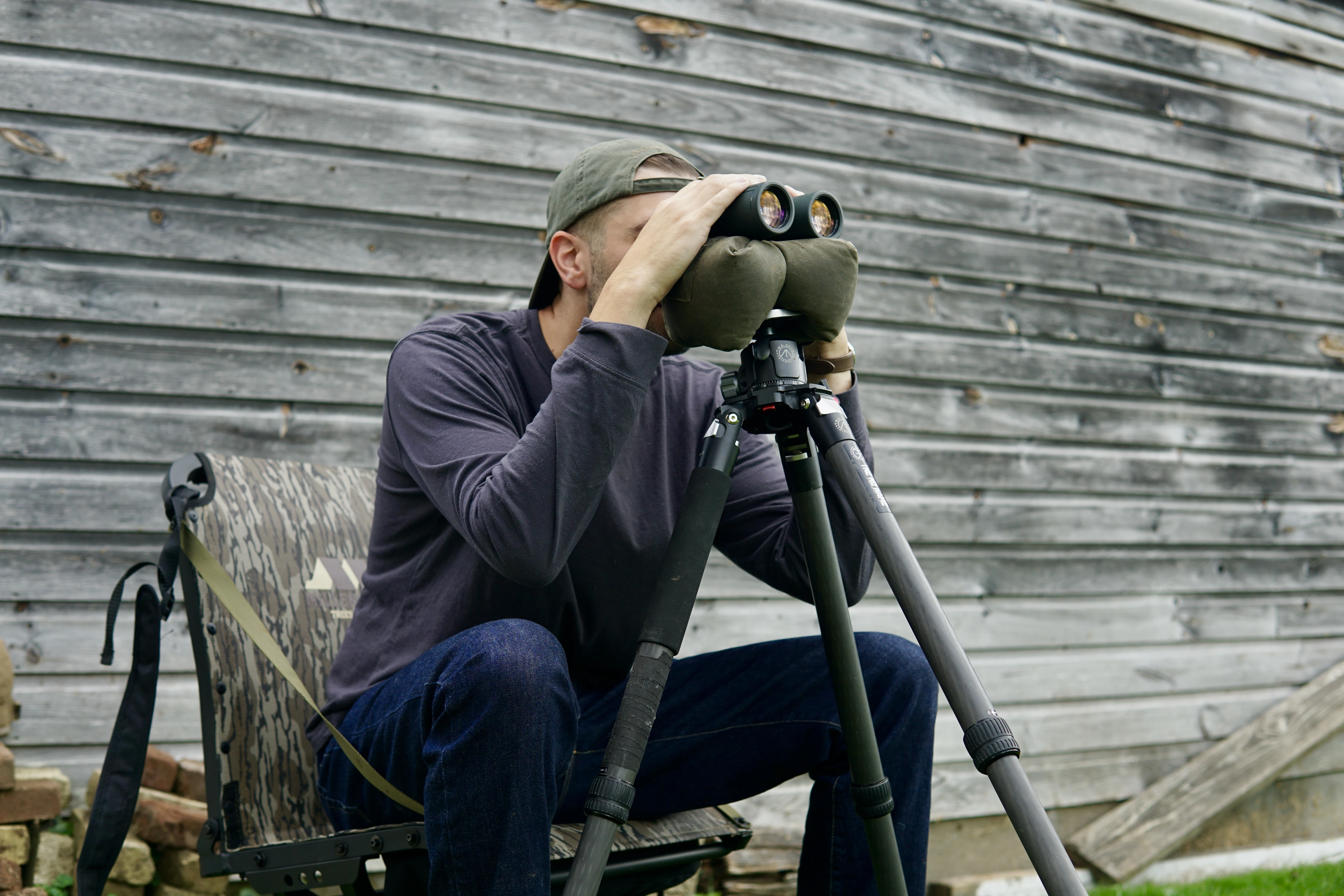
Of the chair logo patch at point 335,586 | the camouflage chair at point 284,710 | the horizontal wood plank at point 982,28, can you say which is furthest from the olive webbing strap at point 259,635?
the horizontal wood plank at point 982,28

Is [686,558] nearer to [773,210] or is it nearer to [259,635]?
[773,210]

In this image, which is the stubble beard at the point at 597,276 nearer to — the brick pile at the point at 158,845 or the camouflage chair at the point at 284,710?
the camouflage chair at the point at 284,710

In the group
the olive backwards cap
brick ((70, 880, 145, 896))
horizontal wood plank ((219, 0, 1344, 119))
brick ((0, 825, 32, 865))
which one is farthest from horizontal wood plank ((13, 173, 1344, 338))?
brick ((70, 880, 145, 896))

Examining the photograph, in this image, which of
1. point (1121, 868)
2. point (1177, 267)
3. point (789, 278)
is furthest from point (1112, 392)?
point (789, 278)

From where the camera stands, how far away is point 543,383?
5.32 ft

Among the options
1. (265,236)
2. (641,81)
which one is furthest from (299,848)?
(641,81)

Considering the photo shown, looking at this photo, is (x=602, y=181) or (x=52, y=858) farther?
(x=52, y=858)

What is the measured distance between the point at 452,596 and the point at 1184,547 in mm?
3039

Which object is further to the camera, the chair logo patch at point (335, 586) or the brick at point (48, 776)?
the brick at point (48, 776)

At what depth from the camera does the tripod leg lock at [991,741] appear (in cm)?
105

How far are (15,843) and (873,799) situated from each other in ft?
6.17

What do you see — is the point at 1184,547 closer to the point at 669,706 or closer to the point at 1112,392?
the point at 1112,392

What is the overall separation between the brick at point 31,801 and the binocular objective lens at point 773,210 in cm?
201

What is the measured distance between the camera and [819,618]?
4.03 ft
